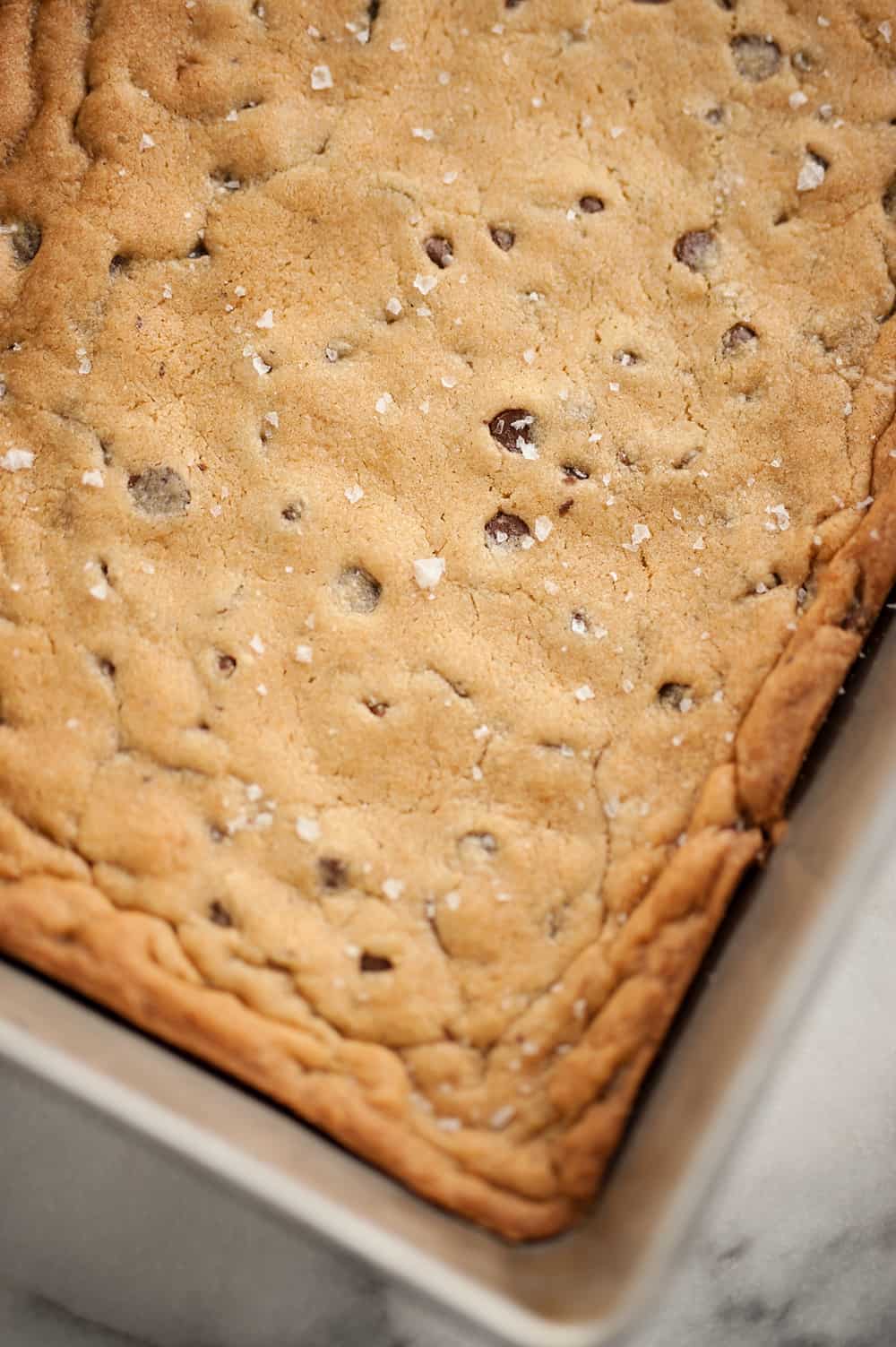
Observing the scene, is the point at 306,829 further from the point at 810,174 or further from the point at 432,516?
the point at 810,174

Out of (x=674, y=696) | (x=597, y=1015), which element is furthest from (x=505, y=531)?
(x=597, y=1015)

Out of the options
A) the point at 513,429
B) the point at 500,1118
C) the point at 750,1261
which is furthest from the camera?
the point at 750,1261

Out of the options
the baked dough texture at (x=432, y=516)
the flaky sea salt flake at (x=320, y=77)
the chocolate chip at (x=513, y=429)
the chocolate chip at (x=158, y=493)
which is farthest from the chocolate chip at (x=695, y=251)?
the chocolate chip at (x=158, y=493)

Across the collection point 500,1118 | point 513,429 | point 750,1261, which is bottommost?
point 750,1261

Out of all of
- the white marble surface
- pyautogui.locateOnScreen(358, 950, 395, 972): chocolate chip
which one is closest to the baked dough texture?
pyautogui.locateOnScreen(358, 950, 395, 972): chocolate chip

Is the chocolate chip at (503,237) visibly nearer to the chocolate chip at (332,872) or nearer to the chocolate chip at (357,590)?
the chocolate chip at (357,590)
